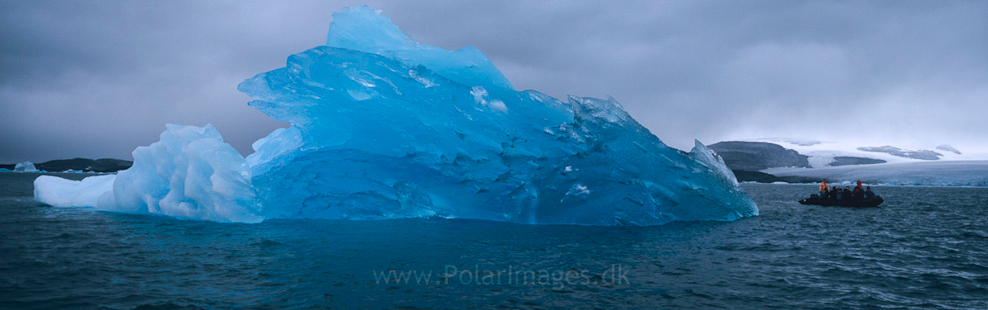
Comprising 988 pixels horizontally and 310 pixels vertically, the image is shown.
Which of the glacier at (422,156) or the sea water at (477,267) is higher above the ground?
the glacier at (422,156)

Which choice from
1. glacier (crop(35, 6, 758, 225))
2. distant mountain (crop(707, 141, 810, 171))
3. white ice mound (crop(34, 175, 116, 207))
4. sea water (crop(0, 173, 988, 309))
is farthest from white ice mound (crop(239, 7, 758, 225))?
distant mountain (crop(707, 141, 810, 171))

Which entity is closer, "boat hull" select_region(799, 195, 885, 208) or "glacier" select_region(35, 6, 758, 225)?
"glacier" select_region(35, 6, 758, 225)

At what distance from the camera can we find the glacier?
63.0 feet

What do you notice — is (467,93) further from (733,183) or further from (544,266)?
(733,183)

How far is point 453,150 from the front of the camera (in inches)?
794

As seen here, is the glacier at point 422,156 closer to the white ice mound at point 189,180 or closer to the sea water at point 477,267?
the white ice mound at point 189,180

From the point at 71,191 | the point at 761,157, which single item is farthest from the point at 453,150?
the point at 761,157

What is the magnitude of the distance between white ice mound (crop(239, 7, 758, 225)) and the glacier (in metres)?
0.04

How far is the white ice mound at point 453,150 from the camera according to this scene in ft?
63.9

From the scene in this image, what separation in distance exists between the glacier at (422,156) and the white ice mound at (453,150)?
0.04 m

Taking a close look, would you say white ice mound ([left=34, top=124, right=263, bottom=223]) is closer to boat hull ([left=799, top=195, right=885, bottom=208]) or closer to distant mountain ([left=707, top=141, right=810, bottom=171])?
boat hull ([left=799, top=195, right=885, bottom=208])

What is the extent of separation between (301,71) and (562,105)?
33.5 feet

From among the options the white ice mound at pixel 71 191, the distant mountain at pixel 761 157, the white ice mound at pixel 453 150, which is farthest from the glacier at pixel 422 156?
the distant mountain at pixel 761 157

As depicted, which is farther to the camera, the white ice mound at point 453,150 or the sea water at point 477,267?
the white ice mound at point 453,150
